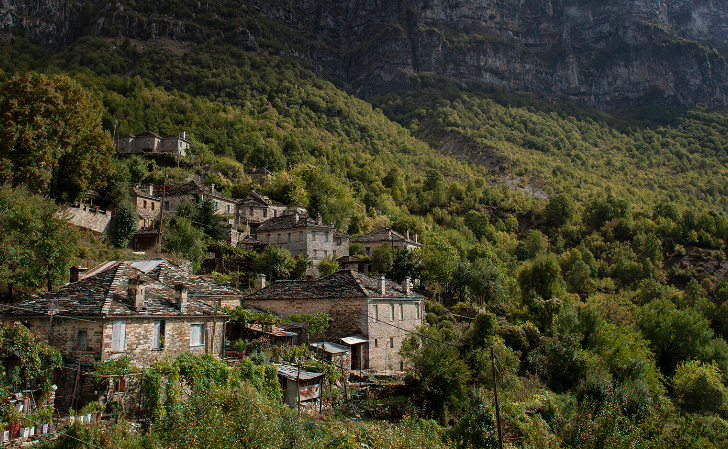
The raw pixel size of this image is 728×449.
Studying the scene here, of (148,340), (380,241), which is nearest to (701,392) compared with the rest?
(380,241)

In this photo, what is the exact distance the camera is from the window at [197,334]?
80.6ft

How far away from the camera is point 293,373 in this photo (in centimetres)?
2619

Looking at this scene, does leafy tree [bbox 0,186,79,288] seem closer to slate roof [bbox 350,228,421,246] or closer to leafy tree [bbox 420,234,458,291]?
leafy tree [bbox 420,234,458,291]

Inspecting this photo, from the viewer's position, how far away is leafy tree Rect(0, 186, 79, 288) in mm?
29031

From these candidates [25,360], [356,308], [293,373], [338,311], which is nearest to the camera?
[25,360]

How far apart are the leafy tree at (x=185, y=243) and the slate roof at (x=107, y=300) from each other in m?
20.9

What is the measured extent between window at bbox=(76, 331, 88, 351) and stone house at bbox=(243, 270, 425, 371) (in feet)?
48.5

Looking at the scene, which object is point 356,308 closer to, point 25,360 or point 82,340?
point 82,340

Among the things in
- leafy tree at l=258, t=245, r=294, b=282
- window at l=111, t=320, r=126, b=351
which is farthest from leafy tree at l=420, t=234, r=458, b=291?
window at l=111, t=320, r=126, b=351

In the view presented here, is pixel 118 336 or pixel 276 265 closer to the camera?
pixel 118 336

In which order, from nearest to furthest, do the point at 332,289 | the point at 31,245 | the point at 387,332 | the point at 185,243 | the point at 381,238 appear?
the point at 31,245 → the point at 332,289 → the point at 387,332 → the point at 185,243 → the point at 381,238

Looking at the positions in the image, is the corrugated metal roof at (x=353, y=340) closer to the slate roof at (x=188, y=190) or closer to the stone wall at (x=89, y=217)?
the stone wall at (x=89, y=217)

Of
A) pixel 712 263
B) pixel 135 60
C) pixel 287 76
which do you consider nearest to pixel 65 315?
pixel 712 263

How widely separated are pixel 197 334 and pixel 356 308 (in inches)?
471
